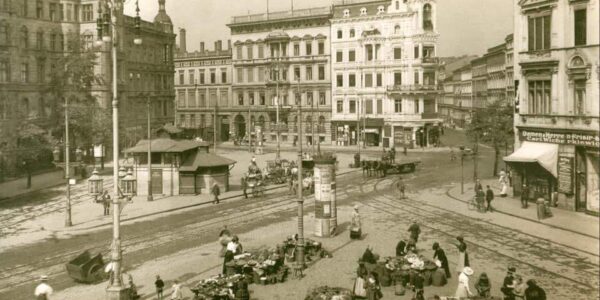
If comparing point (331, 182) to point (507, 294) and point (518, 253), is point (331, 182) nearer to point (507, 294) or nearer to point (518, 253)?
point (518, 253)

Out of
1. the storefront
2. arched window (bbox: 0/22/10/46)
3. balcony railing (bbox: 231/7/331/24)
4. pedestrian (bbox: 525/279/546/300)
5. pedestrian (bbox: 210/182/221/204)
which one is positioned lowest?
pedestrian (bbox: 525/279/546/300)

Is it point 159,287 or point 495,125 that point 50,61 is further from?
point 159,287

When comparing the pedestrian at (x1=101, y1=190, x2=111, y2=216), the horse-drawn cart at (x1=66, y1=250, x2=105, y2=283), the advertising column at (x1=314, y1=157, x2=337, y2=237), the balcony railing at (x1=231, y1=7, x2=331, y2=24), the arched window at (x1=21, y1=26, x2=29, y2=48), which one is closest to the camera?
the horse-drawn cart at (x1=66, y1=250, x2=105, y2=283)

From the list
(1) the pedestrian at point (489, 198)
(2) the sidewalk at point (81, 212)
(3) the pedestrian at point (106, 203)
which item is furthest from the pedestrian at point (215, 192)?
(1) the pedestrian at point (489, 198)

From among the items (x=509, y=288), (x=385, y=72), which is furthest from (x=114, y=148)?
(x=385, y=72)

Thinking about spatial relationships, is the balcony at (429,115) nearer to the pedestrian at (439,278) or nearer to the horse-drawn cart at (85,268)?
the pedestrian at (439,278)

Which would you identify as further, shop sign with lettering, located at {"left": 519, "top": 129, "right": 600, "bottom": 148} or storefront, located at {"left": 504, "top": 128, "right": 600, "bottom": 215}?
storefront, located at {"left": 504, "top": 128, "right": 600, "bottom": 215}

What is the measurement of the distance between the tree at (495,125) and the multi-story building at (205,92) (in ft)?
165

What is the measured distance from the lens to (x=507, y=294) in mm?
18141

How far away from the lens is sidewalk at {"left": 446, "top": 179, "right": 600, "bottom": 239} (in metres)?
27.4

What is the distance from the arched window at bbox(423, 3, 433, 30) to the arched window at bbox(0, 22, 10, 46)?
1837 inches

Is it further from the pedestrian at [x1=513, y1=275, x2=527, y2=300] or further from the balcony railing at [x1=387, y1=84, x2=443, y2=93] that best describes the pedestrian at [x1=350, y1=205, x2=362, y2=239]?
the balcony railing at [x1=387, y1=84, x2=443, y2=93]

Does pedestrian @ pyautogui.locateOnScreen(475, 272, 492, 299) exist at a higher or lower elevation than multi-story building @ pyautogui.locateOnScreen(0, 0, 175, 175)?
lower

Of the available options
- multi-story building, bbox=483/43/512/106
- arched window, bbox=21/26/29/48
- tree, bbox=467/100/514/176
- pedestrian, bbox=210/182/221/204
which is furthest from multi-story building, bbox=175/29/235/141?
pedestrian, bbox=210/182/221/204
